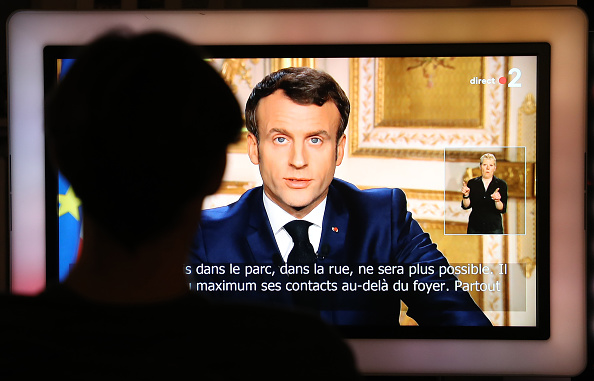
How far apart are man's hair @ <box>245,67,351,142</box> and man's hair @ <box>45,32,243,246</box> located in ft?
2.73

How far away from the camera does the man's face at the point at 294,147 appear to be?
139 centimetres

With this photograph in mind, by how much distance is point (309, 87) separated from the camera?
140cm

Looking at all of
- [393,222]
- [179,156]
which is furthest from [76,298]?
[393,222]

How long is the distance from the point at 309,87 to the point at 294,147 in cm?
14

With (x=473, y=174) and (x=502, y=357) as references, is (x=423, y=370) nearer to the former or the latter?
(x=502, y=357)

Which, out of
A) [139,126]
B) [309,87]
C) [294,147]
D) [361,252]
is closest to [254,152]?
[294,147]

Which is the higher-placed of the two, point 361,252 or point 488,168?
point 488,168

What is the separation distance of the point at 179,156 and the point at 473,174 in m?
0.98

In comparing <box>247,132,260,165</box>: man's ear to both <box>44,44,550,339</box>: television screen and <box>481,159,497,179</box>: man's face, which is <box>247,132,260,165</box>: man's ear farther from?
<box>481,159,497,179</box>: man's face

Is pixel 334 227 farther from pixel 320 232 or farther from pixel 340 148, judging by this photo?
pixel 340 148

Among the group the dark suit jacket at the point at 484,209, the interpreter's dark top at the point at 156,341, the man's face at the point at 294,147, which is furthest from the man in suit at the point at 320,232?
the interpreter's dark top at the point at 156,341

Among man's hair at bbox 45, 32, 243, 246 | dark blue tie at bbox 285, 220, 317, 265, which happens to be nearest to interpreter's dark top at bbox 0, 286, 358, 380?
man's hair at bbox 45, 32, 243, 246

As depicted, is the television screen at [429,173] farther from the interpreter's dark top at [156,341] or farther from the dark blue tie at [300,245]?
the interpreter's dark top at [156,341]

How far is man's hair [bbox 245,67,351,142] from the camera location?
1.40 m
